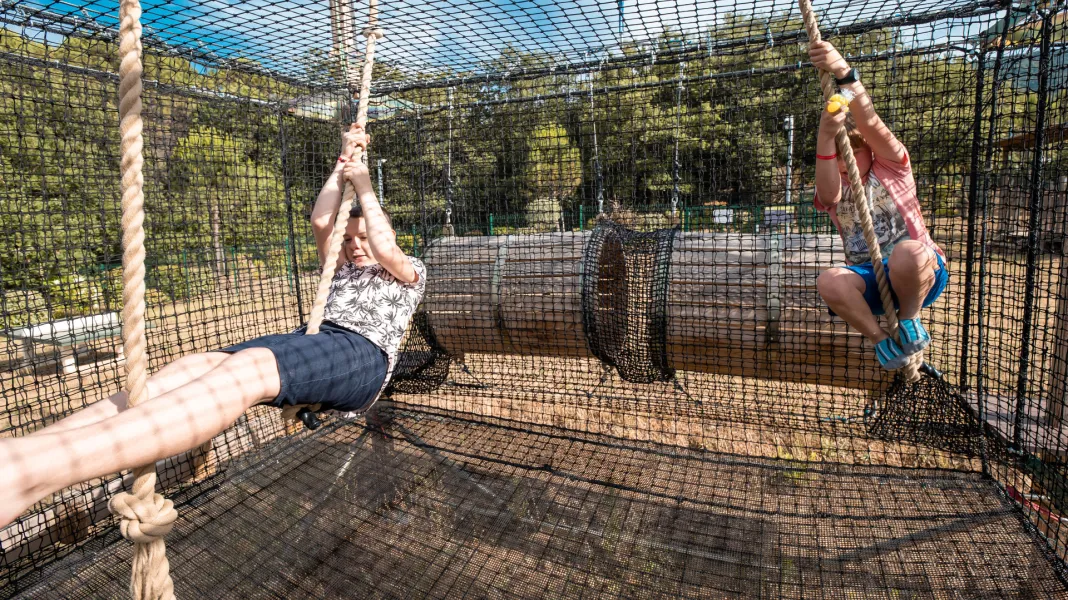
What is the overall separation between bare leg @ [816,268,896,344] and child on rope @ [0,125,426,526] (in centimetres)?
139

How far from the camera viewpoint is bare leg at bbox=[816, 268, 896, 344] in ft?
6.03

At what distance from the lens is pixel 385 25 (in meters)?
2.59

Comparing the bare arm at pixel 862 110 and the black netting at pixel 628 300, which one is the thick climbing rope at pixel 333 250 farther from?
the black netting at pixel 628 300

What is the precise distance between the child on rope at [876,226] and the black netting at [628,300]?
125cm

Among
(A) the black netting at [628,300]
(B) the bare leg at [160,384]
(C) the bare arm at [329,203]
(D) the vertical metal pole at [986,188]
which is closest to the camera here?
(B) the bare leg at [160,384]

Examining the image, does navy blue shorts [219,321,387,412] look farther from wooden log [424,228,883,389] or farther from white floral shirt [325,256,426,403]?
wooden log [424,228,883,389]

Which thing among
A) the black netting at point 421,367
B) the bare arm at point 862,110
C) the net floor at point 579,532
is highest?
the bare arm at point 862,110

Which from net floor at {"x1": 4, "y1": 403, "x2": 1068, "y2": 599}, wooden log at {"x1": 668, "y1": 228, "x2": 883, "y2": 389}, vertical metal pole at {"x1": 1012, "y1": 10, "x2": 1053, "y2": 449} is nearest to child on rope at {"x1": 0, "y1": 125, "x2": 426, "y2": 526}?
net floor at {"x1": 4, "y1": 403, "x2": 1068, "y2": 599}

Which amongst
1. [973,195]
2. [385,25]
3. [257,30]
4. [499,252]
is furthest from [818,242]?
[257,30]

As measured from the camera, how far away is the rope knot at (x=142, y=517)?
1.01 metres

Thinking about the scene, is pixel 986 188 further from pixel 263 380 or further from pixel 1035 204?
pixel 263 380

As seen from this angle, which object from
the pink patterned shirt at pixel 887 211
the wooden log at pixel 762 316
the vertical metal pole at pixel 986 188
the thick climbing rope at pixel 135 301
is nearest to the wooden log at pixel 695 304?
the wooden log at pixel 762 316

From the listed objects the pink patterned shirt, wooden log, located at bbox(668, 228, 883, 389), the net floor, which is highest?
the pink patterned shirt

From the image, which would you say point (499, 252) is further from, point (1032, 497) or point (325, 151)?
point (1032, 497)
